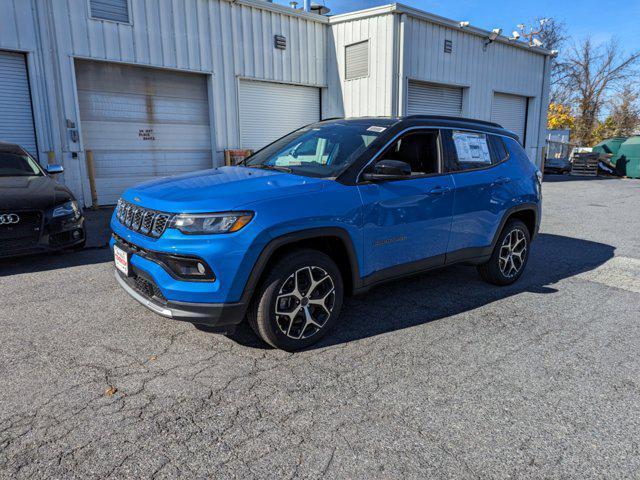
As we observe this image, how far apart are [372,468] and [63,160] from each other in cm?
1004

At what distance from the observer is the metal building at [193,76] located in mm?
9648

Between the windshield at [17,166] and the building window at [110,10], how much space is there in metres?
4.89

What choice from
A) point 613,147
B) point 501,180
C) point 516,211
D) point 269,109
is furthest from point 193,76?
point 613,147

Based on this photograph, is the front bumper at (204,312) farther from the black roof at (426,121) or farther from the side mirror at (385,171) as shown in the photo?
the black roof at (426,121)

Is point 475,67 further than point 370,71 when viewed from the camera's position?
Yes

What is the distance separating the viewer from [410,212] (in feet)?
12.7

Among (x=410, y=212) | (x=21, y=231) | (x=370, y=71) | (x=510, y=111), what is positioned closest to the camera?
(x=410, y=212)

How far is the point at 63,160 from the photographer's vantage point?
9.98m

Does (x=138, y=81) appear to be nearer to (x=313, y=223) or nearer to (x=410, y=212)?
(x=410, y=212)

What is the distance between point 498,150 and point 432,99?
11.3m

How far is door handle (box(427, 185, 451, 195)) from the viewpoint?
13.3 feet

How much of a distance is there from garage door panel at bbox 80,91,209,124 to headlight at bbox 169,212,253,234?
9.00 meters

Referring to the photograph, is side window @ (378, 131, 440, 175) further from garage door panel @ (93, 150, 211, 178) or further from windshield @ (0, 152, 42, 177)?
garage door panel @ (93, 150, 211, 178)

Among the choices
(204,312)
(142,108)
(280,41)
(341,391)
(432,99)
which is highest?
(280,41)
